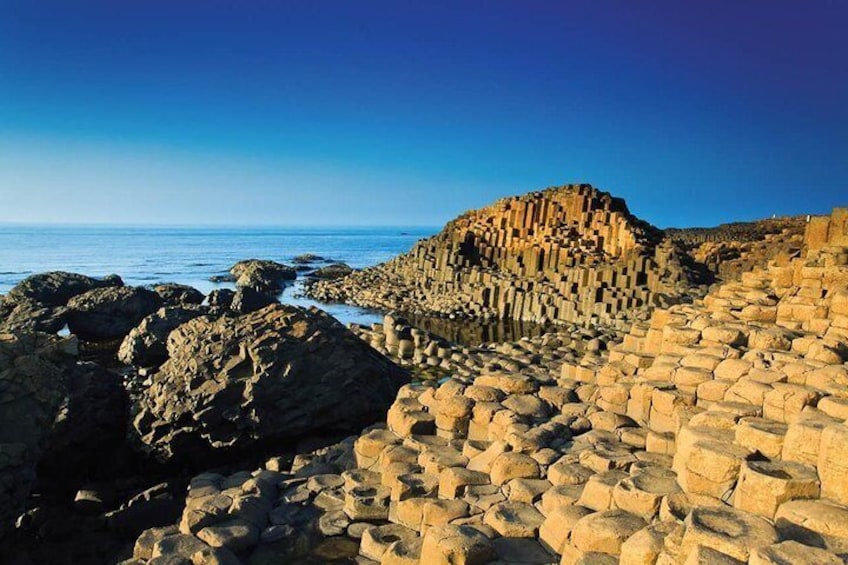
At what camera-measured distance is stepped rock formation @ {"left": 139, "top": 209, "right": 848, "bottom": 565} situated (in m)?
4.36

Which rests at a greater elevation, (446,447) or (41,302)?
(446,447)

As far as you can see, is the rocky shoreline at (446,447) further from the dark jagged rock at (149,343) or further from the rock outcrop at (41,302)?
the rock outcrop at (41,302)

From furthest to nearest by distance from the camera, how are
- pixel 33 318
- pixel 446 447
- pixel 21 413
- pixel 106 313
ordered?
1. pixel 106 313
2. pixel 33 318
3. pixel 21 413
4. pixel 446 447

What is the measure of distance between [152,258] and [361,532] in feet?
264

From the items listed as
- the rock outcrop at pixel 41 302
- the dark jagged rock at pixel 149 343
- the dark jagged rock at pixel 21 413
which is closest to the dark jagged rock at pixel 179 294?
the rock outcrop at pixel 41 302

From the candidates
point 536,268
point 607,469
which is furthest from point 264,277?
point 607,469

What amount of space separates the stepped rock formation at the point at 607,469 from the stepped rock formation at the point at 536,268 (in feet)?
47.5

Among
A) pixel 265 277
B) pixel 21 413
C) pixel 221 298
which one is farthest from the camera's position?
pixel 265 277

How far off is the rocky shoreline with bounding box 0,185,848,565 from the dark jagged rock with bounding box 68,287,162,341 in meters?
8.14

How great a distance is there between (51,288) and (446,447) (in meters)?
23.0

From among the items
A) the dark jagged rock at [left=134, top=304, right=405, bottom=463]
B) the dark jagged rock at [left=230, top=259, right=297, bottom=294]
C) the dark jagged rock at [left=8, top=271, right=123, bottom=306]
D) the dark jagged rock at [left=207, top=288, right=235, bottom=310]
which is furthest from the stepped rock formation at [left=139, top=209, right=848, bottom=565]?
the dark jagged rock at [left=230, top=259, right=297, bottom=294]

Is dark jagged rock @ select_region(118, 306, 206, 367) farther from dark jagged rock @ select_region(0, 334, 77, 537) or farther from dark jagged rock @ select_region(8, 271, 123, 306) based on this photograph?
dark jagged rock @ select_region(8, 271, 123, 306)

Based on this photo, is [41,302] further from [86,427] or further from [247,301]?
[86,427]

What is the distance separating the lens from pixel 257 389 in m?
9.70
